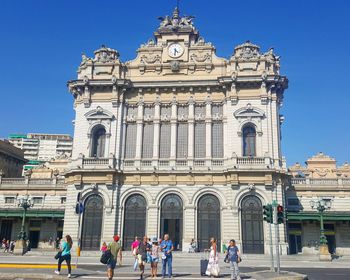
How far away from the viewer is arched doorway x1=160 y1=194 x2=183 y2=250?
3500 centimetres

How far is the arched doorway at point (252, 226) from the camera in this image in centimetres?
3378

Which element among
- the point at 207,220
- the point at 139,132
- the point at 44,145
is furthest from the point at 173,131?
the point at 44,145

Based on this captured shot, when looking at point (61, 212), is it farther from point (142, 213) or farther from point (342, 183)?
point (342, 183)

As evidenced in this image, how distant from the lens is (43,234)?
4191cm

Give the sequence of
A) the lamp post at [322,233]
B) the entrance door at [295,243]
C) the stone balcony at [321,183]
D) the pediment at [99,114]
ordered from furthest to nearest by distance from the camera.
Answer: the stone balcony at [321,183] < the pediment at [99,114] < the entrance door at [295,243] < the lamp post at [322,233]

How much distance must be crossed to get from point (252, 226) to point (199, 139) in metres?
9.78

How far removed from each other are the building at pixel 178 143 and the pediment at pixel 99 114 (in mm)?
103

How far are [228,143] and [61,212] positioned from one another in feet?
63.3

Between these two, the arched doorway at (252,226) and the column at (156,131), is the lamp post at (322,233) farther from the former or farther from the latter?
the column at (156,131)

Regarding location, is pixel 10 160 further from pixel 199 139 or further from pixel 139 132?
pixel 199 139

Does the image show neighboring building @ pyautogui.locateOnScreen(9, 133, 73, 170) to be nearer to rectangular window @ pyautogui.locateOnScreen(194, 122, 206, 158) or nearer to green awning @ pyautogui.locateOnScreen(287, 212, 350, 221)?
rectangular window @ pyautogui.locateOnScreen(194, 122, 206, 158)

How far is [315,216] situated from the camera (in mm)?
36375

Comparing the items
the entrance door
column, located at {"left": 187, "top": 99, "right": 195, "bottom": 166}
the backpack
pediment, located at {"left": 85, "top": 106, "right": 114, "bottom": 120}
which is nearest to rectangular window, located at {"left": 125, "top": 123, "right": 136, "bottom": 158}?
pediment, located at {"left": 85, "top": 106, "right": 114, "bottom": 120}

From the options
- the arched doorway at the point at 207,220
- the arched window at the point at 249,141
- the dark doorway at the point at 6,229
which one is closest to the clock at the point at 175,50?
the arched window at the point at 249,141
